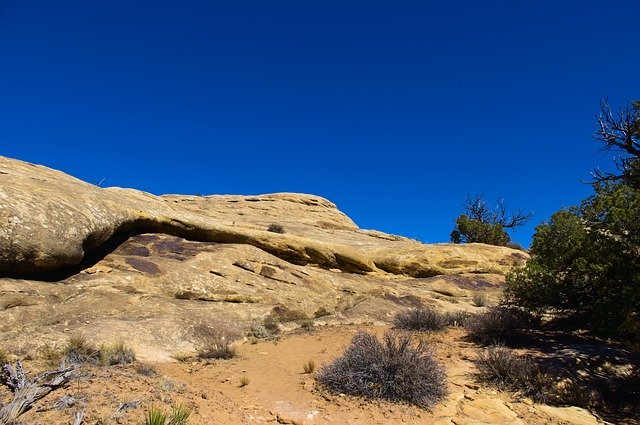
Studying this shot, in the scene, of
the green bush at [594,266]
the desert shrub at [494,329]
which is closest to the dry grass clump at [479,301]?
the green bush at [594,266]

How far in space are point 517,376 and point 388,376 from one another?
2.39 m

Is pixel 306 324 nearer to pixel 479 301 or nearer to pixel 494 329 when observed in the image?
pixel 494 329

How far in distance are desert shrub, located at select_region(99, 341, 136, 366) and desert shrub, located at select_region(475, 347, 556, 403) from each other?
6201 mm

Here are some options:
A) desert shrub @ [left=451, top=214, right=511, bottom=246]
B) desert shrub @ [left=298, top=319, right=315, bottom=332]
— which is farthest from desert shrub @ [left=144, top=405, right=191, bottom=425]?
desert shrub @ [left=451, top=214, right=511, bottom=246]

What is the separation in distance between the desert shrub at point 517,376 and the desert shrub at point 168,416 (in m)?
5.08

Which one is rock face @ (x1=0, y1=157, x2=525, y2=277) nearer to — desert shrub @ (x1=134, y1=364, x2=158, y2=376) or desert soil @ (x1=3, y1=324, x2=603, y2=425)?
desert soil @ (x1=3, y1=324, x2=603, y2=425)

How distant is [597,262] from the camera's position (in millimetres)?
9852

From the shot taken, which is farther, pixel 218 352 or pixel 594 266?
pixel 594 266

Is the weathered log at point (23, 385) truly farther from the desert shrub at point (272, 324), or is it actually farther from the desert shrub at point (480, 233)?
the desert shrub at point (480, 233)

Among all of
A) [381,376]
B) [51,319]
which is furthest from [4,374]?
[381,376]

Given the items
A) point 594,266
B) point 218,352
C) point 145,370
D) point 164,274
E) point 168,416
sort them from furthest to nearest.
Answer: point 164,274 → point 594,266 → point 218,352 → point 145,370 → point 168,416

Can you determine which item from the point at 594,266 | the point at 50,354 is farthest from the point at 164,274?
the point at 594,266

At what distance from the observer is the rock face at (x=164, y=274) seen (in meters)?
8.38

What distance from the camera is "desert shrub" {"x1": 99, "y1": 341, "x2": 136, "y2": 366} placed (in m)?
6.55
